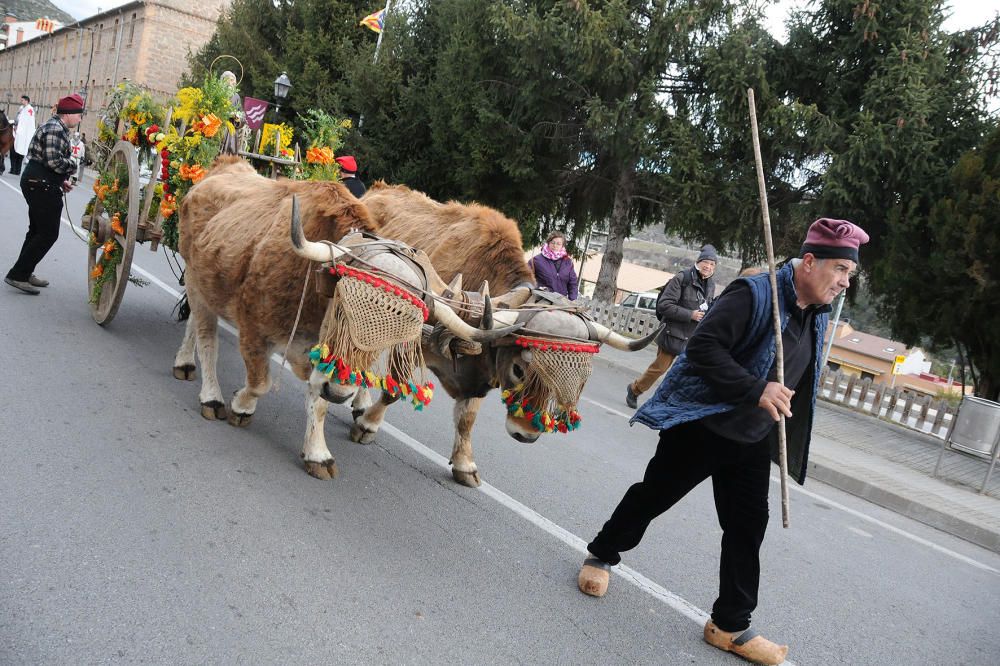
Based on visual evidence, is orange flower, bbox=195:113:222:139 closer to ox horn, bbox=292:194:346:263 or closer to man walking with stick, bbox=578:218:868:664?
ox horn, bbox=292:194:346:263

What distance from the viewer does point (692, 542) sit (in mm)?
5297

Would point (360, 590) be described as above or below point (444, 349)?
below

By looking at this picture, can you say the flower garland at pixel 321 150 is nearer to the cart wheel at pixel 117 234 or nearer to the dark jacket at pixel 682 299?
the cart wheel at pixel 117 234

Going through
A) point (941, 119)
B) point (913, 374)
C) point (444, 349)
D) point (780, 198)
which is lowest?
point (913, 374)

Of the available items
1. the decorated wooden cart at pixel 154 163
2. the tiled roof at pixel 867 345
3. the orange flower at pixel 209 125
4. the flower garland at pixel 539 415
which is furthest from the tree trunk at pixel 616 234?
the tiled roof at pixel 867 345

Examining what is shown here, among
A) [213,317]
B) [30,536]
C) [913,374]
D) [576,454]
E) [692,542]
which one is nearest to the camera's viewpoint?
[30,536]

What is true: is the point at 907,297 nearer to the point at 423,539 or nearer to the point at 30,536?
the point at 423,539

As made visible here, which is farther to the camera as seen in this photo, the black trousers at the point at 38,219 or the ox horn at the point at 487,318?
the black trousers at the point at 38,219

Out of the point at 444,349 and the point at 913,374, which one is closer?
the point at 444,349

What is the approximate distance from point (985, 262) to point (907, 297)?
1766 millimetres

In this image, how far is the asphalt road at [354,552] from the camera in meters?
3.22

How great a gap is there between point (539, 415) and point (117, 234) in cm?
499

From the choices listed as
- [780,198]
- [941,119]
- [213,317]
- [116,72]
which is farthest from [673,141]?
[116,72]

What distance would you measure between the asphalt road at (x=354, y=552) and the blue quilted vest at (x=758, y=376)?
3.43ft
